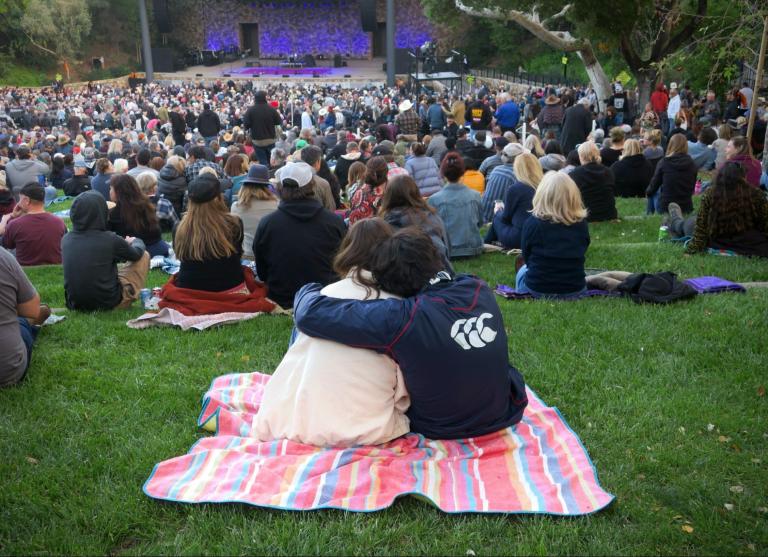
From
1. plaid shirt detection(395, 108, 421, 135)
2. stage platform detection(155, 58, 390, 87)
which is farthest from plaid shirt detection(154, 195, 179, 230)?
stage platform detection(155, 58, 390, 87)

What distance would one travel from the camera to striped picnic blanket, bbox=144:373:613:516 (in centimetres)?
302

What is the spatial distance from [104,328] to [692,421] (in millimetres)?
3804

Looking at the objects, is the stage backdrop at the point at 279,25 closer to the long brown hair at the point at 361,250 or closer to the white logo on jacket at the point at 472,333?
the long brown hair at the point at 361,250

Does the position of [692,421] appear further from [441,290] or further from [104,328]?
[104,328]

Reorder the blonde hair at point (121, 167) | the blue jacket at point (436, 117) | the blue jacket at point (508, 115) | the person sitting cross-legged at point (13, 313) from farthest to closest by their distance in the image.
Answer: the blue jacket at point (508, 115) → the blue jacket at point (436, 117) → the blonde hair at point (121, 167) → the person sitting cross-legged at point (13, 313)

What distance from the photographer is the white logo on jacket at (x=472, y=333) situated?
126 inches

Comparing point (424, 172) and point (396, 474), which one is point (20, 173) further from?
point (396, 474)

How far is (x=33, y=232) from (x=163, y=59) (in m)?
41.7

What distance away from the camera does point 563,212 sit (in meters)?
5.40

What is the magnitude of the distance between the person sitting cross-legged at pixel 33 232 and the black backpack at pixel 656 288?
499 centimetres

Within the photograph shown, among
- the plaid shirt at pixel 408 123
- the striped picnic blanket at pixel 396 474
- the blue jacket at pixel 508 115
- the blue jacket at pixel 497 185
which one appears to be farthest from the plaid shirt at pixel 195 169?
the blue jacket at pixel 508 115

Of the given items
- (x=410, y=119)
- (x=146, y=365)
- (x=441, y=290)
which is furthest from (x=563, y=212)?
(x=410, y=119)

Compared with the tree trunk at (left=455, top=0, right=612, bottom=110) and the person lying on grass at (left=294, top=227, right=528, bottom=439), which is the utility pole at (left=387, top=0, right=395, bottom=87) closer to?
the tree trunk at (left=455, top=0, right=612, bottom=110)

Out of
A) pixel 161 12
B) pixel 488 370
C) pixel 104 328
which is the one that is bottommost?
pixel 104 328
